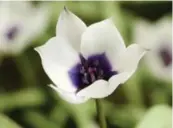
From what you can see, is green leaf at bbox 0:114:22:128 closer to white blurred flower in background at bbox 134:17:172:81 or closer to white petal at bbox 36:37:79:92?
white petal at bbox 36:37:79:92

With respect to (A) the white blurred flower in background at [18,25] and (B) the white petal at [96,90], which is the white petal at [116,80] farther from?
(A) the white blurred flower in background at [18,25]

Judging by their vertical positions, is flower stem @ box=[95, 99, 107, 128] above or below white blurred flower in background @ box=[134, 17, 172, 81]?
below

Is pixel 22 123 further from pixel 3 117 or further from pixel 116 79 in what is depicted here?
pixel 116 79

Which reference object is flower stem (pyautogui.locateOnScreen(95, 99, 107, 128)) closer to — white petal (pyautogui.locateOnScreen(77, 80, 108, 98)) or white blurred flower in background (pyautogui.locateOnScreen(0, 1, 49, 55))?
white petal (pyautogui.locateOnScreen(77, 80, 108, 98))

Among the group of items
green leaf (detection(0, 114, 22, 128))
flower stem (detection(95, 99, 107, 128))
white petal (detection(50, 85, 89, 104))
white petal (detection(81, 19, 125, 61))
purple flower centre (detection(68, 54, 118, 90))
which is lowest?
flower stem (detection(95, 99, 107, 128))

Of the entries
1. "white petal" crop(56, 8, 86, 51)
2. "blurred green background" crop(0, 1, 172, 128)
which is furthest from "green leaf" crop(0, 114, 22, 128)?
"white petal" crop(56, 8, 86, 51)

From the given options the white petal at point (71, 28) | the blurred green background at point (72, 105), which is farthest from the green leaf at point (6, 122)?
the white petal at point (71, 28)

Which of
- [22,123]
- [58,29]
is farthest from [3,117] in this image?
[58,29]
